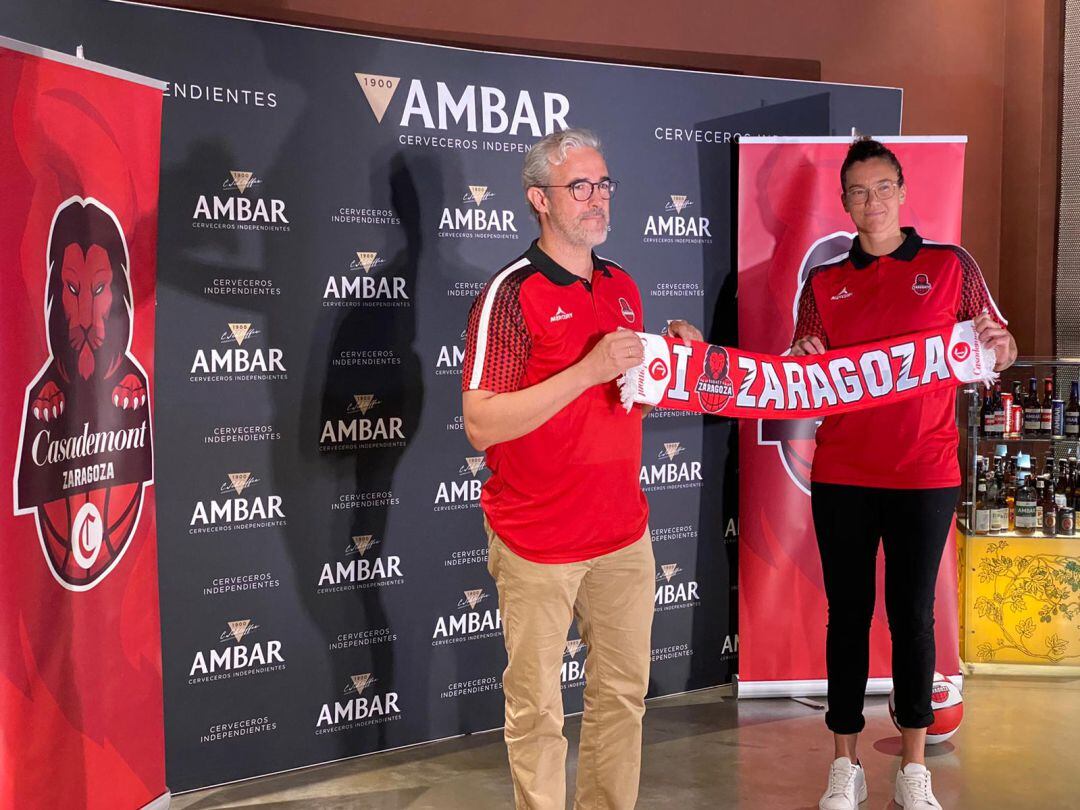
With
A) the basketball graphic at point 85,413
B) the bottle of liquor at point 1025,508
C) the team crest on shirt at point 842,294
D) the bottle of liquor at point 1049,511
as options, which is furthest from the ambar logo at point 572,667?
the bottle of liquor at point 1049,511

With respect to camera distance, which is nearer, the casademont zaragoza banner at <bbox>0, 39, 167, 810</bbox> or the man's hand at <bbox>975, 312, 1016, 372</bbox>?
the casademont zaragoza banner at <bbox>0, 39, 167, 810</bbox>

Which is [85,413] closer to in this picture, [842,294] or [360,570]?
[360,570]

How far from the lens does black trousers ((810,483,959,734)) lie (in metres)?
2.82

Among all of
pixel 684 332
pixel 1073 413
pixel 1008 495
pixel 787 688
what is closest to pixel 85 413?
pixel 684 332

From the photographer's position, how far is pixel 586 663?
8.14 ft

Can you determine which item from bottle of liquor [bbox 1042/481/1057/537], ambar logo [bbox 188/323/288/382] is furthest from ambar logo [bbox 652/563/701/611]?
ambar logo [bbox 188/323/288/382]

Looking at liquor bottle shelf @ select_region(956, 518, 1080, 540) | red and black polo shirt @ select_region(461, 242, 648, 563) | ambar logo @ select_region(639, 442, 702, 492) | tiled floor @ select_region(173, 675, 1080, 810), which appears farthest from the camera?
liquor bottle shelf @ select_region(956, 518, 1080, 540)

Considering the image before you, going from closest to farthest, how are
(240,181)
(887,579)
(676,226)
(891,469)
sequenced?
(891,469), (887,579), (240,181), (676,226)

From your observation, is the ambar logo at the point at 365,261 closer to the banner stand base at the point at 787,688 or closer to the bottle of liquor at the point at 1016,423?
the banner stand base at the point at 787,688

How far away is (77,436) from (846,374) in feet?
6.73

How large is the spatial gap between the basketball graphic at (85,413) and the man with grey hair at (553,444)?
3.04ft

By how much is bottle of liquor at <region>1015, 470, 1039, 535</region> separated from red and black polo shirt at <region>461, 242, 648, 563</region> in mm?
2731

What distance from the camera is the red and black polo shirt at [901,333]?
9.30 ft

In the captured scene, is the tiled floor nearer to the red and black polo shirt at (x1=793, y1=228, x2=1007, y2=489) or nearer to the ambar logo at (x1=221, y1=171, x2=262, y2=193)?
the red and black polo shirt at (x1=793, y1=228, x2=1007, y2=489)
